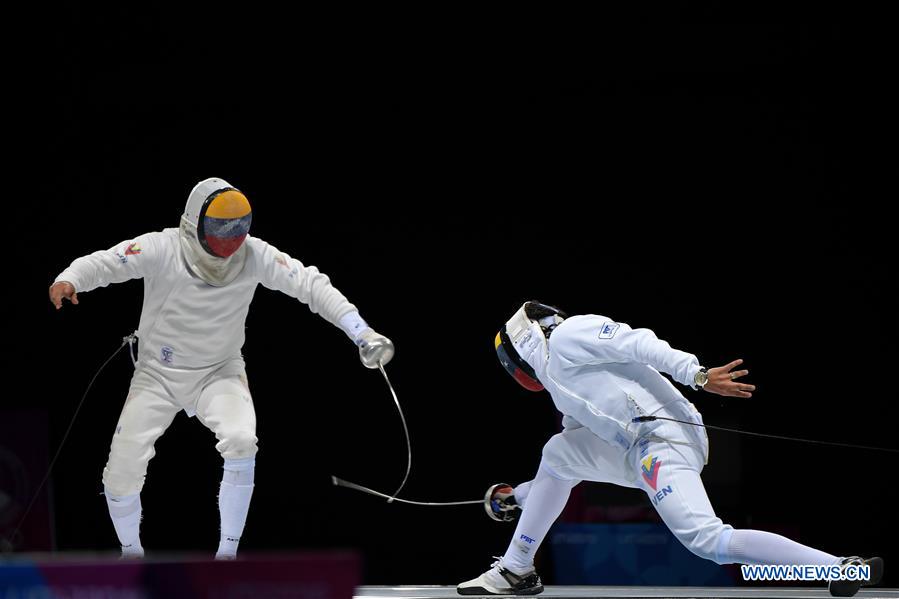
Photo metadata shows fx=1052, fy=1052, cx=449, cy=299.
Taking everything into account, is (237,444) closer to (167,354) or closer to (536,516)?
(167,354)

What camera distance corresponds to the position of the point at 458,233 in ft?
14.7

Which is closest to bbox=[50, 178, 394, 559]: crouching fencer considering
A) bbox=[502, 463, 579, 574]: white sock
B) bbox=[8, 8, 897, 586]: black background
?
bbox=[502, 463, 579, 574]: white sock

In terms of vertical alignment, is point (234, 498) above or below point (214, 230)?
below

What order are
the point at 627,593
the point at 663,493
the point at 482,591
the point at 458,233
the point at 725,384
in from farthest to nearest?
1. the point at 458,233
2. the point at 627,593
3. the point at 482,591
4. the point at 663,493
5. the point at 725,384

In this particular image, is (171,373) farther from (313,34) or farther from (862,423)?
(862,423)

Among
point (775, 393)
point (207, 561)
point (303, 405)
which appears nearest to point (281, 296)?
point (303, 405)

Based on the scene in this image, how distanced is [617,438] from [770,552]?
55 centimetres

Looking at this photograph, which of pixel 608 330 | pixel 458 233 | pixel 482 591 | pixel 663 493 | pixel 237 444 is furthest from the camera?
pixel 458 233

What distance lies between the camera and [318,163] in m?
4.47

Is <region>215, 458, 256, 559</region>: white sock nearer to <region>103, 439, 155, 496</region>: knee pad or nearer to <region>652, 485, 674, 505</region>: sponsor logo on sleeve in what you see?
<region>103, 439, 155, 496</region>: knee pad

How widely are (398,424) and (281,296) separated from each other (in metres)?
0.77

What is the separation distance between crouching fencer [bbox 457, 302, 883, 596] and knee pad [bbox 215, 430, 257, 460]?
80cm

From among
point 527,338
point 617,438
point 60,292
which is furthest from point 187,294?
point 617,438

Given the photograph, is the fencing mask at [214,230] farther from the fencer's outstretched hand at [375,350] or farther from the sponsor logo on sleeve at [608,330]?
the sponsor logo on sleeve at [608,330]
